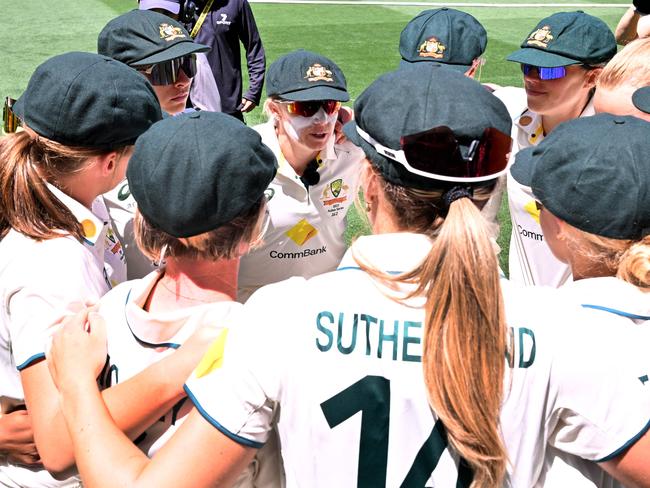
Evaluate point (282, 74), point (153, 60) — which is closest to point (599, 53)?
point (282, 74)

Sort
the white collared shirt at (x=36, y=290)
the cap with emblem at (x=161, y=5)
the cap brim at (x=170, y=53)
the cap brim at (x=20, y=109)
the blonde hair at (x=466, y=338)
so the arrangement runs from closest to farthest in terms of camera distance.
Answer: the blonde hair at (x=466, y=338), the white collared shirt at (x=36, y=290), the cap brim at (x=20, y=109), the cap brim at (x=170, y=53), the cap with emblem at (x=161, y=5)

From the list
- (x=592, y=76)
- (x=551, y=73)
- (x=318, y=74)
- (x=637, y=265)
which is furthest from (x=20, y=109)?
(x=592, y=76)

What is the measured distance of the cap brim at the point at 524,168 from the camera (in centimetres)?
204

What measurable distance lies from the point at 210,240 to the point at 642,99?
1.90 metres

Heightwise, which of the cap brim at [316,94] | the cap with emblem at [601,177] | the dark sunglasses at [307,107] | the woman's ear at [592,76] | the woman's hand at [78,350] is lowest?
the woman's ear at [592,76]

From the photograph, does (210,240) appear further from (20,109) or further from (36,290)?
(20,109)

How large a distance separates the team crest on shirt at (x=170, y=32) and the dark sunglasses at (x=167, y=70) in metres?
0.12

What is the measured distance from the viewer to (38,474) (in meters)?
2.11

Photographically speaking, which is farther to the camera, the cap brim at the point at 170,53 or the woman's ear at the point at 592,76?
the woman's ear at the point at 592,76

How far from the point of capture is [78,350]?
5.50 feet

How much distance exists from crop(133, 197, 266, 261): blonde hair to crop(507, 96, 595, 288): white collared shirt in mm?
1738

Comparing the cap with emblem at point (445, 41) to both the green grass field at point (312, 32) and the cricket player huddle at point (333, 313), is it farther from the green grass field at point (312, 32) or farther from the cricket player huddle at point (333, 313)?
the green grass field at point (312, 32)

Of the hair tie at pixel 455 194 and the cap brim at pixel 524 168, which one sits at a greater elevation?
the hair tie at pixel 455 194

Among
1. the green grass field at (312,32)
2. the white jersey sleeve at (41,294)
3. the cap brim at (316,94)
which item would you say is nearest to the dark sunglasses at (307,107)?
the cap brim at (316,94)
